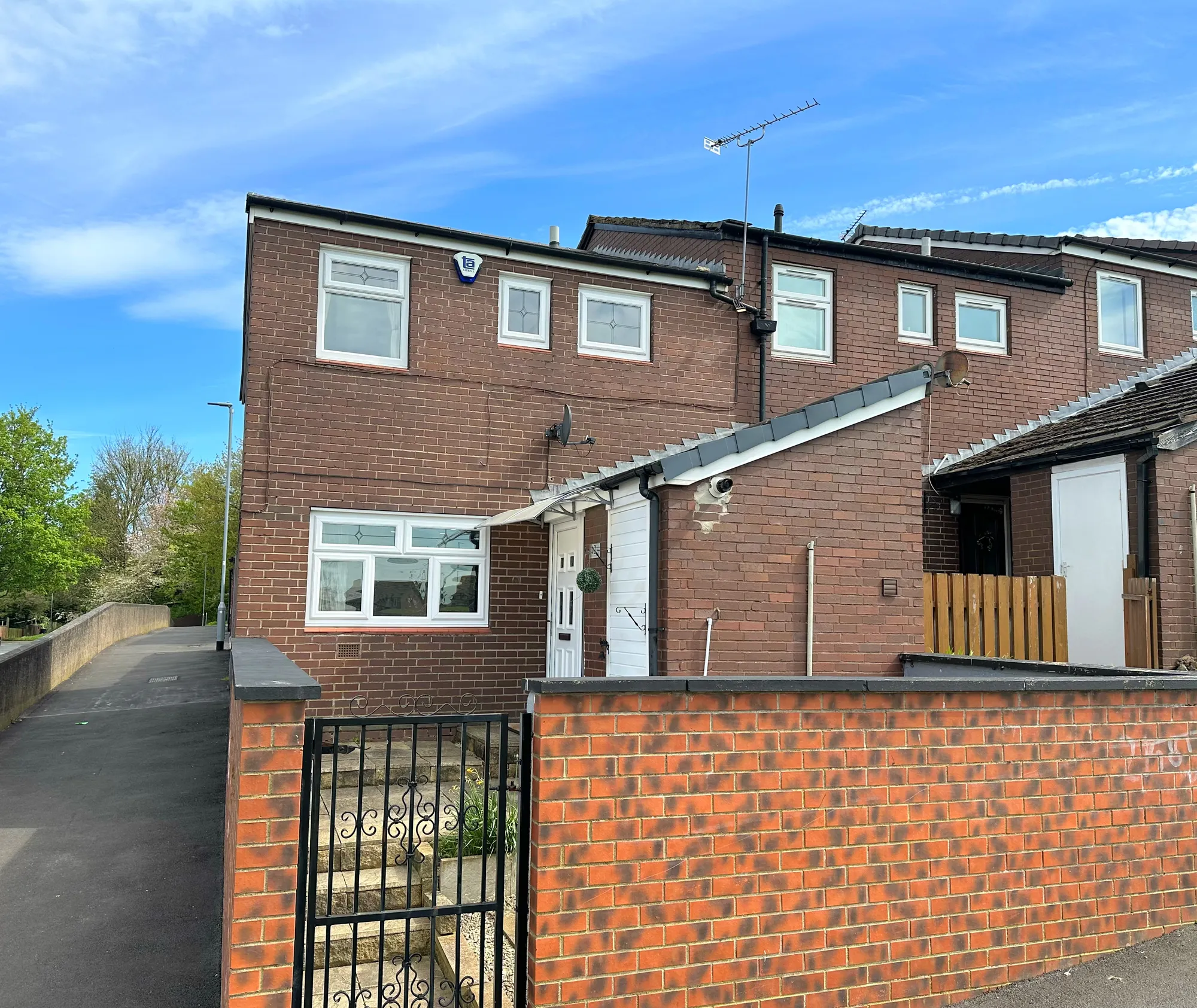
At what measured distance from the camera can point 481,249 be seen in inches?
433

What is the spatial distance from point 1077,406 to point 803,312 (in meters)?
4.53

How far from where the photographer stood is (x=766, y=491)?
8.20 m

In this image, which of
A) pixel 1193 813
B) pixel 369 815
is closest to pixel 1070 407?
pixel 1193 813

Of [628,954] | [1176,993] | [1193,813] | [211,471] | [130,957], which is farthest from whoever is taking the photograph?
[211,471]

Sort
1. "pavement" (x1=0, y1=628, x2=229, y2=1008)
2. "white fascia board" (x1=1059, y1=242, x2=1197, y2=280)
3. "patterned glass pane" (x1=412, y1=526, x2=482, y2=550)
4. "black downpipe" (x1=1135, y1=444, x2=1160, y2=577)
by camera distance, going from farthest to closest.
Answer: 1. "white fascia board" (x1=1059, y1=242, x2=1197, y2=280)
2. "patterned glass pane" (x1=412, y1=526, x2=482, y2=550)
3. "black downpipe" (x1=1135, y1=444, x2=1160, y2=577)
4. "pavement" (x1=0, y1=628, x2=229, y2=1008)

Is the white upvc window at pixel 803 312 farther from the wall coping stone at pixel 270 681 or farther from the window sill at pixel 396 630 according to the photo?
the wall coping stone at pixel 270 681

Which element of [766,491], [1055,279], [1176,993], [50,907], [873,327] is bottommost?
[50,907]

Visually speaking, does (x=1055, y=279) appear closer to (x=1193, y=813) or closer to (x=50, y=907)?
(x=1193, y=813)

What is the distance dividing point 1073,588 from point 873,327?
457 centimetres

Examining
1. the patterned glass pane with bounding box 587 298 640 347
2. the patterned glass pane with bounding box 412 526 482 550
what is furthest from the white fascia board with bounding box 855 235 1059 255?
the patterned glass pane with bounding box 412 526 482 550

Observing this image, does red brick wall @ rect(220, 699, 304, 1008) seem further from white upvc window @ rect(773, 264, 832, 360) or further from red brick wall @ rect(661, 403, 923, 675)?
white upvc window @ rect(773, 264, 832, 360)

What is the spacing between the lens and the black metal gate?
3.54 metres

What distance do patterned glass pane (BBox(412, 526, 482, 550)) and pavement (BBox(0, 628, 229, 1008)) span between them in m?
3.48

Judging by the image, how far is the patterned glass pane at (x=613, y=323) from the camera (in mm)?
11609
